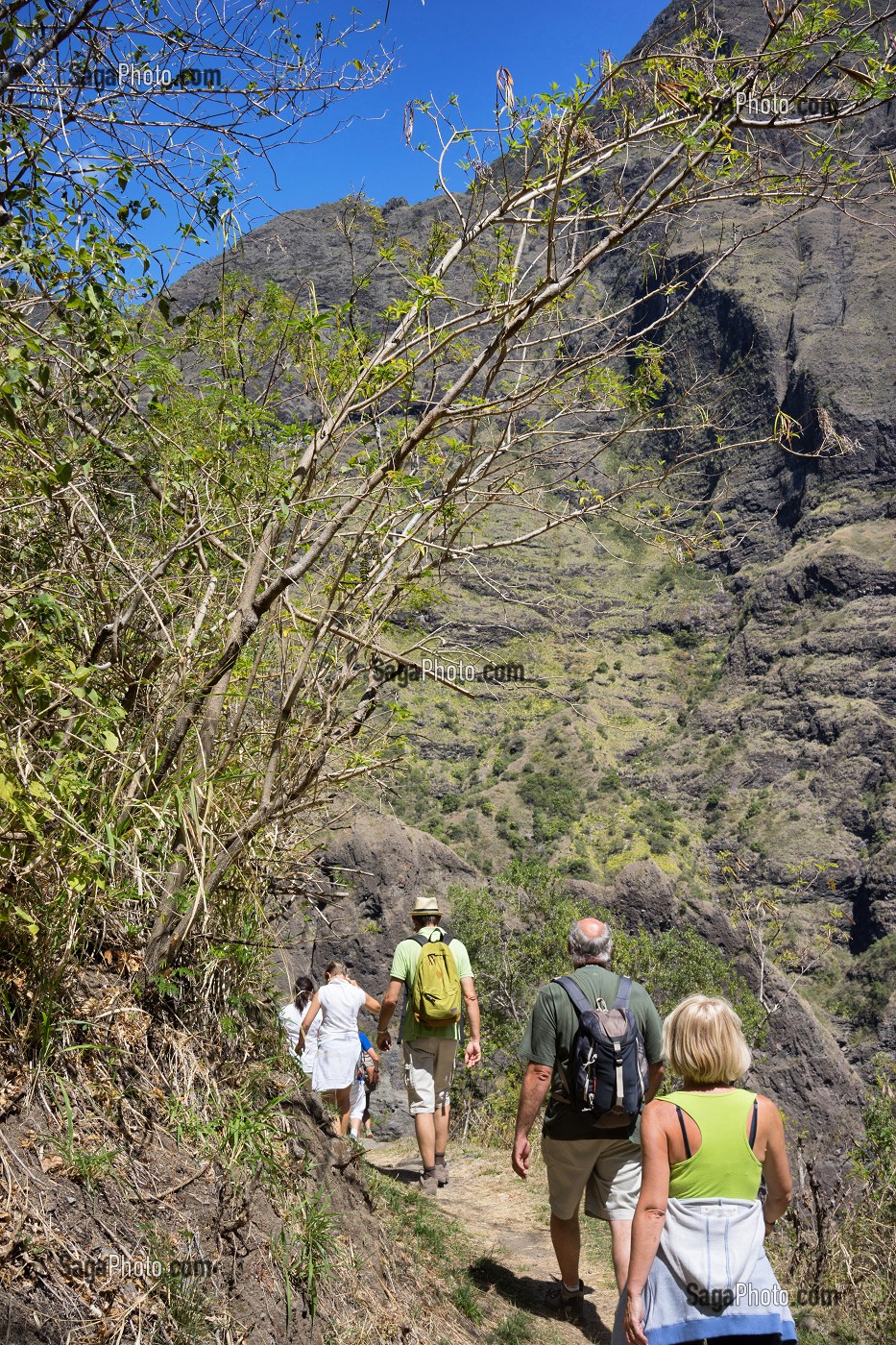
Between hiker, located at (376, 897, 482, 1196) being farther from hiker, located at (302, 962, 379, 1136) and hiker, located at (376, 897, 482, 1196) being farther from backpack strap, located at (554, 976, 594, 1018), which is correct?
backpack strap, located at (554, 976, 594, 1018)

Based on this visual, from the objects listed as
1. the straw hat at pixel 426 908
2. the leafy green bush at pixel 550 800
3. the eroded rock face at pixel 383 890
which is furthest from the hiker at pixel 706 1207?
the leafy green bush at pixel 550 800

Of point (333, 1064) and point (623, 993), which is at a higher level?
point (623, 993)

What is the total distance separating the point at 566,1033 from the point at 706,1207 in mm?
1077

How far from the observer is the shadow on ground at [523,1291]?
11.6 feet

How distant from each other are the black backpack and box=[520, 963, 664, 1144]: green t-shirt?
0.05 m

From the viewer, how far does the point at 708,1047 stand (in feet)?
7.20

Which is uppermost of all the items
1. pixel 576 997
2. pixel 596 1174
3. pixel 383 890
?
pixel 383 890

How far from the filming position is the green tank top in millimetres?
2113

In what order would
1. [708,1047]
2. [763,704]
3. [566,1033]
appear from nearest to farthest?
[708,1047] < [566,1033] < [763,704]

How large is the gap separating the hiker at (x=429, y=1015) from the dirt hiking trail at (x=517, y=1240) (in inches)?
15.6
